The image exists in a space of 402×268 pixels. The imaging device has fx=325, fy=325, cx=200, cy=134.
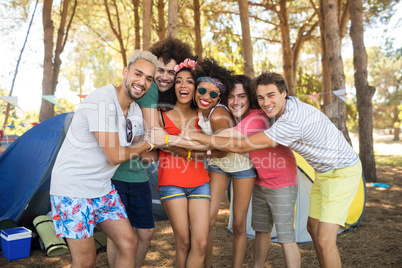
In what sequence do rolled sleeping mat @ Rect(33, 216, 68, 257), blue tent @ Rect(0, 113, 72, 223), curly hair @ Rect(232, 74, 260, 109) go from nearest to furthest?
curly hair @ Rect(232, 74, 260, 109) → rolled sleeping mat @ Rect(33, 216, 68, 257) → blue tent @ Rect(0, 113, 72, 223)

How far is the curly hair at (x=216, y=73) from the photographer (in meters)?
2.97

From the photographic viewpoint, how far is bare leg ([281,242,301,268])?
9.04ft

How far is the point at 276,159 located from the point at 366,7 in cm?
1197

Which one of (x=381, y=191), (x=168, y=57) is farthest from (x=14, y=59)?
(x=381, y=191)

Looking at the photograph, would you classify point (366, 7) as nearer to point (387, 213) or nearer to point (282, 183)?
point (387, 213)

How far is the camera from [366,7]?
12.3 m

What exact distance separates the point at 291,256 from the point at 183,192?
3.53 ft

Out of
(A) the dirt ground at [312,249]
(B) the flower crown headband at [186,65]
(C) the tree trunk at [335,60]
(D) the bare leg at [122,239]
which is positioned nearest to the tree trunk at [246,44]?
(C) the tree trunk at [335,60]

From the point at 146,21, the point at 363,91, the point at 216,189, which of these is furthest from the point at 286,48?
the point at 216,189

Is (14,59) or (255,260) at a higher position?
(14,59)

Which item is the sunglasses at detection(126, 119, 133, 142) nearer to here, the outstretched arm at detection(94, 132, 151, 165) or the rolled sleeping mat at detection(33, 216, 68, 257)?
the outstretched arm at detection(94, 132, 151, 165)

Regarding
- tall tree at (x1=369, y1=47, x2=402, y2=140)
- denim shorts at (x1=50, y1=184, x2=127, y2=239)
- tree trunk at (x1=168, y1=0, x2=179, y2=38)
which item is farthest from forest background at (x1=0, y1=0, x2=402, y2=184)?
tall tree at (x1=369, y1=47, x2=402, y2=140)

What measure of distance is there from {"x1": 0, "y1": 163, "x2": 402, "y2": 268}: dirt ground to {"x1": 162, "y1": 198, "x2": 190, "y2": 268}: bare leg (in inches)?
44.1

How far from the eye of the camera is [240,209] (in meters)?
3.00
